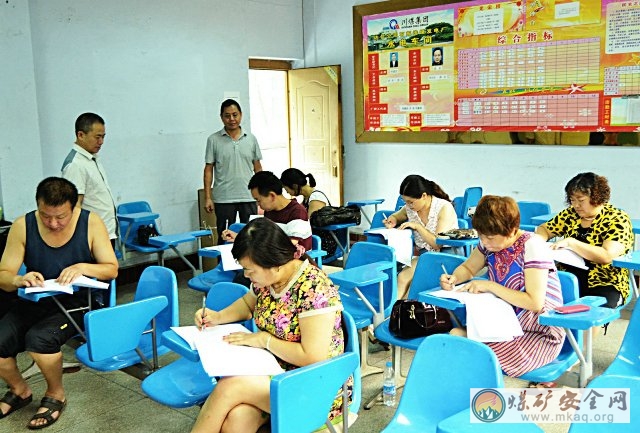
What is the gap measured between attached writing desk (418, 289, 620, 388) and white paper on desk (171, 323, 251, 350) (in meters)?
0.81

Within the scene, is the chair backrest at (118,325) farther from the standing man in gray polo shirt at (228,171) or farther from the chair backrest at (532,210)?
the chair backrest at (532,210)

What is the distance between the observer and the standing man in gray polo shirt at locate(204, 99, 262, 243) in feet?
19.3

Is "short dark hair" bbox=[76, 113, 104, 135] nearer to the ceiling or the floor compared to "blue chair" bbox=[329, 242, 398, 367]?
nearer to the ceiling

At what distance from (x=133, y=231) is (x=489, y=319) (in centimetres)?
374

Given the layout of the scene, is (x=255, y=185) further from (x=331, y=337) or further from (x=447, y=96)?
(x=447, y=96)

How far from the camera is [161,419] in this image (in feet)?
11.0

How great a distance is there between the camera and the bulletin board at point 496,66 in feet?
17.4

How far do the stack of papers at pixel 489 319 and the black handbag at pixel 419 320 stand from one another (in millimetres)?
193

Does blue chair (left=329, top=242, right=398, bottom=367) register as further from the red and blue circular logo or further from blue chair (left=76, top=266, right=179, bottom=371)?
the red and blue circular logo

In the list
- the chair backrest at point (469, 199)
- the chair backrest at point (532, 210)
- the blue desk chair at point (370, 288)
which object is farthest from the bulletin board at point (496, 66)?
the blue desk chair at point (370, 288)

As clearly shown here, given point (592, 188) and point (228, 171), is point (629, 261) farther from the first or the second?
point (228, 171)

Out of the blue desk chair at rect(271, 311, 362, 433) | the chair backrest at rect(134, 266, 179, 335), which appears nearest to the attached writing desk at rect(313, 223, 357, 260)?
the chair backrest at rect(134, 266, 179, 335)

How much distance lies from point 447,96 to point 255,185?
9.40 ft

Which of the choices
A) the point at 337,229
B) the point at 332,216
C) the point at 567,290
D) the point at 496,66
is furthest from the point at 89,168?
the point at 496,66
